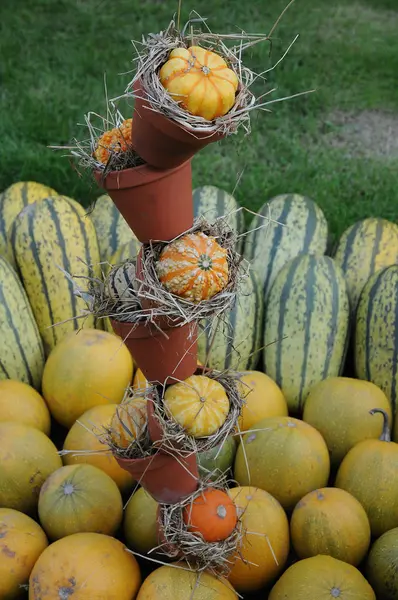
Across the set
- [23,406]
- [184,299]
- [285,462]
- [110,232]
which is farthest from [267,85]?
[184,299]

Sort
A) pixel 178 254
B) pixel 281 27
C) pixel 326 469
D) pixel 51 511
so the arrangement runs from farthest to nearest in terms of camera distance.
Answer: pixel 281 27, pixel 326 469, pixel 51 511, pixel 178 254

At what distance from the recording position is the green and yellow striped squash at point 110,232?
3367 millimetres

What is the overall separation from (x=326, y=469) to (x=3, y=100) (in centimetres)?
367

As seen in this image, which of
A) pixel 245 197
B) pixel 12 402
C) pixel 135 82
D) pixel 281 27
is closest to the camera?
pixel 135 82

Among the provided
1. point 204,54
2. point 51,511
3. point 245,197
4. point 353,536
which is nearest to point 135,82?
point 204,54

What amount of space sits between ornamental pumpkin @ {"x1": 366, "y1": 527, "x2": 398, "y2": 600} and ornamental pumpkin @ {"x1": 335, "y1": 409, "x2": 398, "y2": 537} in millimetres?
103

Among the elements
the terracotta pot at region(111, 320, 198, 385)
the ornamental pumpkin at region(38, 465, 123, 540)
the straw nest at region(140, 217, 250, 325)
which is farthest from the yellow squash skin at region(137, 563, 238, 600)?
the straw nest at region(140, 217, 250, 325)

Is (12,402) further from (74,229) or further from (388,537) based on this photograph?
(388,537)

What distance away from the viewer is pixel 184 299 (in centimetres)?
159

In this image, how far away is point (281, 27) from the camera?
598 cm

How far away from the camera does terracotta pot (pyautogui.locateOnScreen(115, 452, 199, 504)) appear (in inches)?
72.7

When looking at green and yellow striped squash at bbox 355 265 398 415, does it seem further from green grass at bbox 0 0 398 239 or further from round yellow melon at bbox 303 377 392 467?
green grass at bbox 0 0 398 239

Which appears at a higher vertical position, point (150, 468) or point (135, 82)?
point (135, 82)

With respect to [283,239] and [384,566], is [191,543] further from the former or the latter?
[283,239]
